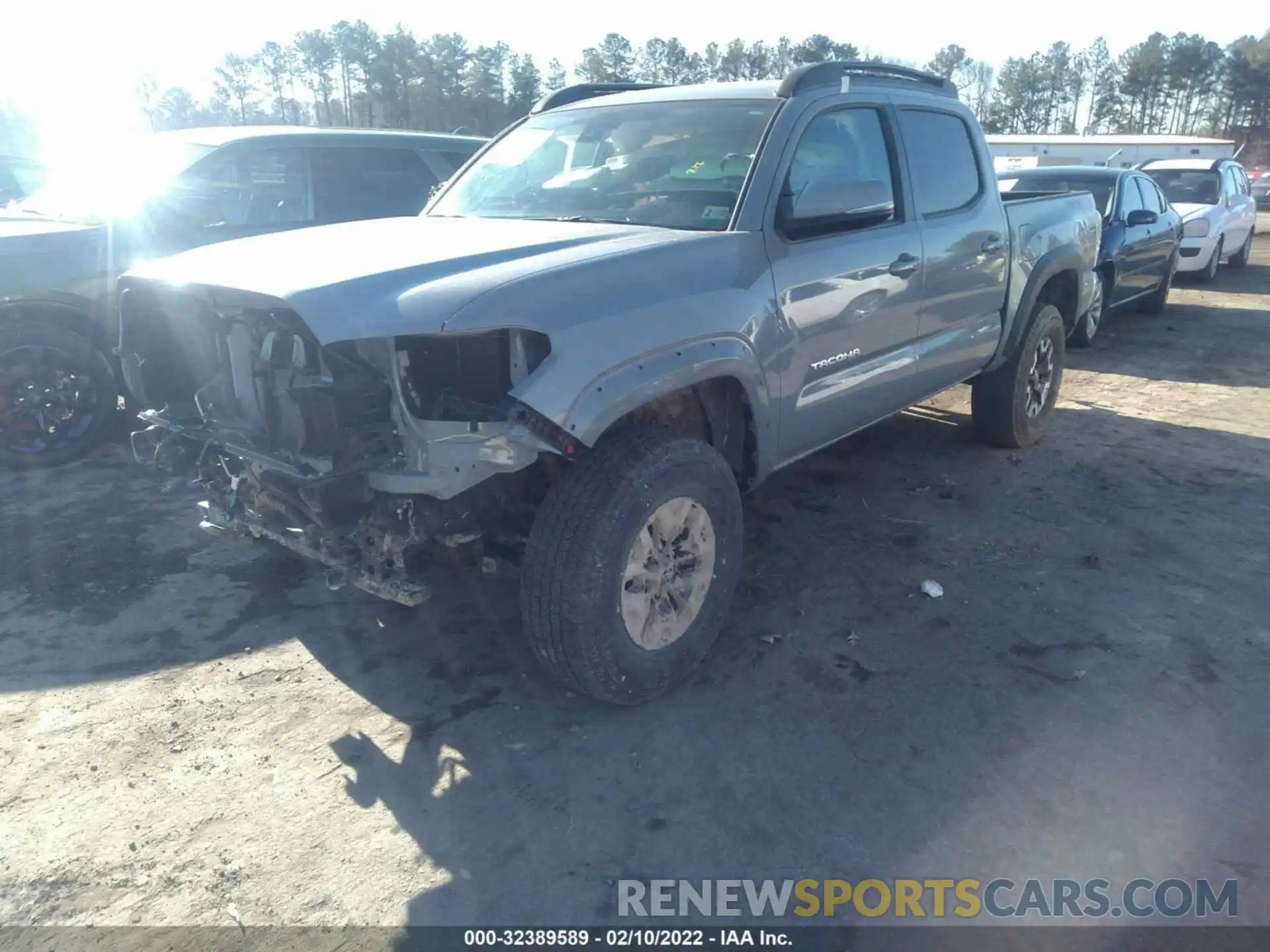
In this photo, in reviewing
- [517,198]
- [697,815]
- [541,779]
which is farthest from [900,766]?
[517,198]

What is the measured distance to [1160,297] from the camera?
37.6 ft

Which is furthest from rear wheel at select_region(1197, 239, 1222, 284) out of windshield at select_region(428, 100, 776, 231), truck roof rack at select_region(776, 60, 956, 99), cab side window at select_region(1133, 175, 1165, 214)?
windshield at select_region(428, 100, 776, 231)

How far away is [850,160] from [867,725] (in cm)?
239

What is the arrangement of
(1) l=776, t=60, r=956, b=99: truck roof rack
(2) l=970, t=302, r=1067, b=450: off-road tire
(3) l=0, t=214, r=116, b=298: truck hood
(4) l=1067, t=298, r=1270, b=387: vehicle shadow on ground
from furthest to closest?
(4) l=1067, t=298, r=1270, b=387: vehicle shadow on ground, (2) l=970, t=302, r=1067, b=450: off-road tire, (3) l=0, t=214, r=116, b=298: truck hood, (1) l=776, t=60, r=956, b=99: truck roof rack

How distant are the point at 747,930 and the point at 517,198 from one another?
3.05m

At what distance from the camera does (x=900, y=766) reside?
3.07m

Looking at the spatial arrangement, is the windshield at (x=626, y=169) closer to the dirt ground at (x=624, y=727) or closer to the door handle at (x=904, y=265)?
the door handle at (x=904, y=265)

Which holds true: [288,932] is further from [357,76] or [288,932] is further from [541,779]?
[357,76]

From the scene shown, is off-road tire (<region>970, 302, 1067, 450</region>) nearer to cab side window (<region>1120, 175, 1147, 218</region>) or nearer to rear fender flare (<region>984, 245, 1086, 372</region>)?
rear fender flare (<region>984, 245, 1086, 372</region>)

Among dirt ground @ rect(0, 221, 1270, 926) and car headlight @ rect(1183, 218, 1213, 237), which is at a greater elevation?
car headlight @ rect(1183, 218, 1213, 237)

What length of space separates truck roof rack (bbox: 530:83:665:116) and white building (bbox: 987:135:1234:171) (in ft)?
88.1

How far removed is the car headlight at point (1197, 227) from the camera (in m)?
13.7

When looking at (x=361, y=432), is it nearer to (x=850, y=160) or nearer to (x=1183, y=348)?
(x=850, y=160)

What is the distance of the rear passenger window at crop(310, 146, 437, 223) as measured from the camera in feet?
21.4
